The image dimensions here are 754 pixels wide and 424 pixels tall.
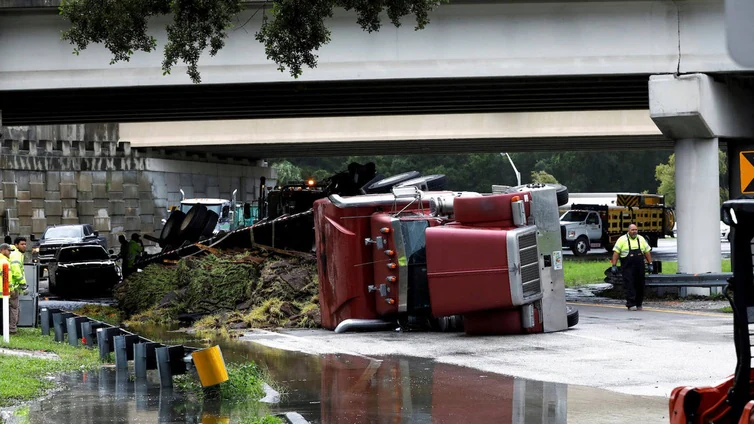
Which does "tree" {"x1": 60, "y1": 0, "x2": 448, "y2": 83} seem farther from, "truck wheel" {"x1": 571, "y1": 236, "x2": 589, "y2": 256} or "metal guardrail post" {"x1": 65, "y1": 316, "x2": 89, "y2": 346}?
"truck wheel" {"x1": 571, "y1": 236, "x2": 589, "y2": 256}

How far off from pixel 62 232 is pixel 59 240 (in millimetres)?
1172

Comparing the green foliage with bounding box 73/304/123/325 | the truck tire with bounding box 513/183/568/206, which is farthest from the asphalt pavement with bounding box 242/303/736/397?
the green foliage with bounding box 73/304/123/325

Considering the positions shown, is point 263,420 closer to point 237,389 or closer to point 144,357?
point 237,389

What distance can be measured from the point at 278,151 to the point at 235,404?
4752 centimetres

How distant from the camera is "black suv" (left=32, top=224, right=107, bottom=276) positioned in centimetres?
3869

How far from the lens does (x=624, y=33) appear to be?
2422 cm

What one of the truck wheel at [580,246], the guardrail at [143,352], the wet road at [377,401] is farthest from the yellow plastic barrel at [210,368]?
the truck wheel at [580,246]

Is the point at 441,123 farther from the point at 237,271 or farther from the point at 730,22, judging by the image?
the point at 730,22

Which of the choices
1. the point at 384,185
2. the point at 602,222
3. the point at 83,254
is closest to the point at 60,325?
the point at 384,185

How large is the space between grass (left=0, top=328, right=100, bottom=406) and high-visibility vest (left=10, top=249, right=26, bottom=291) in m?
0.82

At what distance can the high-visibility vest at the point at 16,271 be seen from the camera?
→ 18562 millimetres

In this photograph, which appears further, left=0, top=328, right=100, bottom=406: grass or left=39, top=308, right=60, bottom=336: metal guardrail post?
left=39, top=308, right=60, bottom=336: metal guardrail post

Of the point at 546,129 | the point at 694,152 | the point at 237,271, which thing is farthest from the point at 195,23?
the point at 546,129

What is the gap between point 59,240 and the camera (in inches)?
1577
